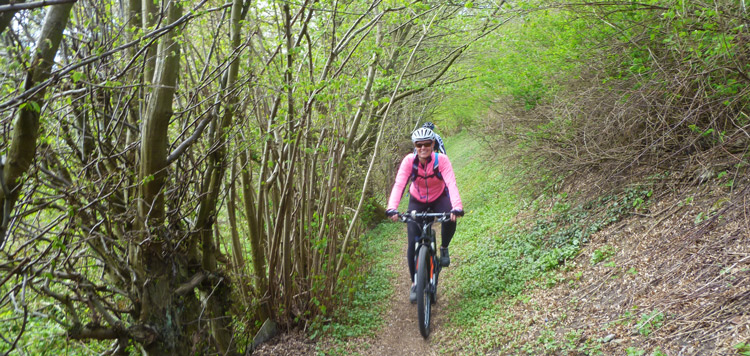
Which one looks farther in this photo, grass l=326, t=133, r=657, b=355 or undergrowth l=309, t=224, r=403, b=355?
undergrowth l=309, t=224, r=403, b=355

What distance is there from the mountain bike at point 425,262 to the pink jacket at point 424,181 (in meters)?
0.30

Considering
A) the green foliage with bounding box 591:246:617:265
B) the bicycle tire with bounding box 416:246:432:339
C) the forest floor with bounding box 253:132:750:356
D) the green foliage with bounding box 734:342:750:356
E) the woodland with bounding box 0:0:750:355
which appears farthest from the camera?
the bicycle tire with bounding box 416:246:432:339

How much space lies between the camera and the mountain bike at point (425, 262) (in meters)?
4.77

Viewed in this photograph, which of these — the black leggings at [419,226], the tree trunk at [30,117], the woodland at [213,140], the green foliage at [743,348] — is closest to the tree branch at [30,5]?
the woodland at [213,140]

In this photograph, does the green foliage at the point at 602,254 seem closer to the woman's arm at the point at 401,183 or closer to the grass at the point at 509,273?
the grass at the point at 509,273

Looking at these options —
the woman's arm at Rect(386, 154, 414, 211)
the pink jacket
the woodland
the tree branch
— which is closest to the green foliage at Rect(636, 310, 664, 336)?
the woodland

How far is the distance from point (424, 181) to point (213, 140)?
8.31 feet

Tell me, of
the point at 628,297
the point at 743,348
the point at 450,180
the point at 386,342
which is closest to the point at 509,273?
the point at 450,180

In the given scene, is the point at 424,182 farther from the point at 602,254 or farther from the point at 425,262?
the point at 602,254

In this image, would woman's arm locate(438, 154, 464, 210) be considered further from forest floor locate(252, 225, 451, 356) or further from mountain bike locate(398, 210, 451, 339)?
forest floor locate(252, 225, 451, 356)

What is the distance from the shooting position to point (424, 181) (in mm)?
5324

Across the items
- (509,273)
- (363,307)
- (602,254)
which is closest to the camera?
(602,254)

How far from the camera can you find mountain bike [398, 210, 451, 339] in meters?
4.77

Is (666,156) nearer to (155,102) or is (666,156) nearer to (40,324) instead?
(155,102)
